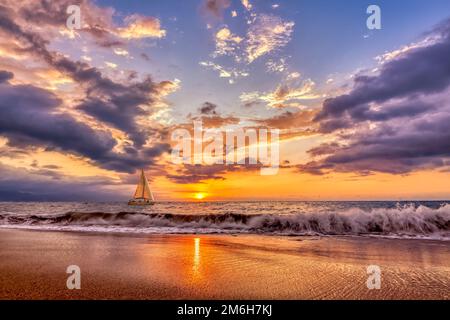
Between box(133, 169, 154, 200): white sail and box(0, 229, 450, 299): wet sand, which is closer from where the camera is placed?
box(0, 229, 450, 299): wet sand

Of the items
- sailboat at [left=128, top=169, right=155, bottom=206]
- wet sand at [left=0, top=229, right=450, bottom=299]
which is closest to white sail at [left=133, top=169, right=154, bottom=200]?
sailboat at [left=128, top=169, right=155, bottom=206]

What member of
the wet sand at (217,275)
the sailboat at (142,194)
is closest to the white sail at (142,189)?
the sailboat at (142,194)

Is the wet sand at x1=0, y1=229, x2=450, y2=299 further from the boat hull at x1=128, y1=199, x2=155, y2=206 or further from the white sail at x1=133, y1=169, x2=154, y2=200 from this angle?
the boat hull at x1=128, y1=199, x2=155, y2=206

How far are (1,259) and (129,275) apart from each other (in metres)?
4.09

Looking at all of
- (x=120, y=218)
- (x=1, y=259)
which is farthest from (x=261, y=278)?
(x=120, y=218)

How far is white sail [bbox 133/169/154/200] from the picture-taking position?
8606 centimetres

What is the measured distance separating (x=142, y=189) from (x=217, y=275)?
84.3 metres

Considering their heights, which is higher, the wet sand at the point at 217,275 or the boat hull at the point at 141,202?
the wet sand at the point at 217,275

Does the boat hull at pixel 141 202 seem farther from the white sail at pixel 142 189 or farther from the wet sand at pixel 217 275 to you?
the wet sand at pixel 217 275

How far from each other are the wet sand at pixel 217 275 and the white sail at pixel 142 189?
79.0 meters

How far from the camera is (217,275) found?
5.84 meters

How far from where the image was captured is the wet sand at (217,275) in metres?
4.63

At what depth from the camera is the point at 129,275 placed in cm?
578

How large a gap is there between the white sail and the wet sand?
7899 centimetres
